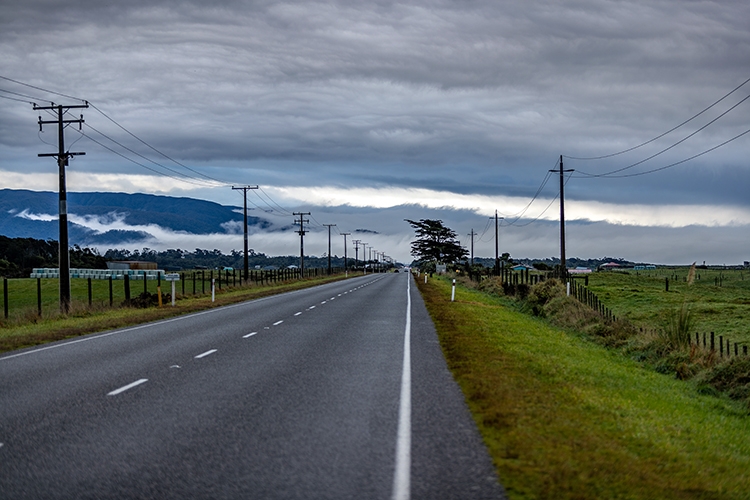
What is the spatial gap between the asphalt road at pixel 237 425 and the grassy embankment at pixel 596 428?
1.39ft

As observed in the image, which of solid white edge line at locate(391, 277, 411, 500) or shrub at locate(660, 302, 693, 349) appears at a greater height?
solid white edge line at locate(391, 277, 411, 500)

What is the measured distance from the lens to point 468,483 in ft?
20.8

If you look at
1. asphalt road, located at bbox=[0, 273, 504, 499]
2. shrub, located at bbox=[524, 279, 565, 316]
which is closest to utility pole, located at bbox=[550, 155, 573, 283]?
shrub, located at bbox=[524, 279, 565, 316]

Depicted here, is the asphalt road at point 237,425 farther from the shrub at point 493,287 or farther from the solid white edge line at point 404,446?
the shrub at point 493,287

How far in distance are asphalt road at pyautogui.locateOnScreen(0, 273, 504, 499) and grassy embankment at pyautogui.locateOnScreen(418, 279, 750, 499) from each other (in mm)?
422

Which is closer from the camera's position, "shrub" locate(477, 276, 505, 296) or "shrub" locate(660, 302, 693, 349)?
"shrub" locate(660, 302, 693, 349)

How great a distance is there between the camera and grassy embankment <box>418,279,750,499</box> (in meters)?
6.43

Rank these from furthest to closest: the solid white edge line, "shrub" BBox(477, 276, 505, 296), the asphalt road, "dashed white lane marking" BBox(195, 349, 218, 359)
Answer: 1. "shrub" BBox(477, 276, 505, 296)
2. "dashed white lane marking" BBox(195, 349, 218, 359)
3. the asphalt road
4. the solid white edge line

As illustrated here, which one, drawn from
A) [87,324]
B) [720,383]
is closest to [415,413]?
[720,383]

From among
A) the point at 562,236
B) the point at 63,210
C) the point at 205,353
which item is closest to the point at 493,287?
the point at 562,236

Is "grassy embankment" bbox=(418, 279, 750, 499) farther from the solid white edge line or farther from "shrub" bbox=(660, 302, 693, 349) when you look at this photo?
"shrub" bbox=(660, 302, 693, 349)

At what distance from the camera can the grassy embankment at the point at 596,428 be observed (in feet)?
21.1

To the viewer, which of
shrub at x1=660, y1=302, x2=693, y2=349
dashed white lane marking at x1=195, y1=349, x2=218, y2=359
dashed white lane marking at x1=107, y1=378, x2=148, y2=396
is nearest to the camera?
dashed white lane marking at x1=107, y1=378, x2=148, y2=396

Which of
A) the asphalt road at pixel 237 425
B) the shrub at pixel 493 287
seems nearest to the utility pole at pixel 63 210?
the asphalt road at pixel 237 425
